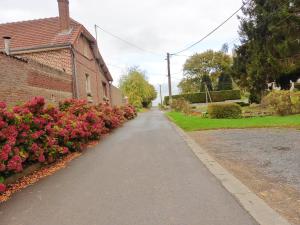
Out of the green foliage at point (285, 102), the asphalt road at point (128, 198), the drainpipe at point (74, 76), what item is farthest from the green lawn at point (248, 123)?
the asphalt road at point (128, 198)

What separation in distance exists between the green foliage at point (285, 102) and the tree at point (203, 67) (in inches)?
1972

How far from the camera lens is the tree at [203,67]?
71.7 metres

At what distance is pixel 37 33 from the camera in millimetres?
21703

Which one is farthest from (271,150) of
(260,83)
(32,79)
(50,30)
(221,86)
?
(221,86)

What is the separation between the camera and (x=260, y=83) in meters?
27.9

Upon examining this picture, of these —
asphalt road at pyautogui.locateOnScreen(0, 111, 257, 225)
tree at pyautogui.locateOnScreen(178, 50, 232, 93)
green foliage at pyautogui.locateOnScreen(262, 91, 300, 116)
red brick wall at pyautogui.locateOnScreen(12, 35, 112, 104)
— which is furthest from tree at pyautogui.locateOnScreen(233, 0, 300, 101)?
tree at pyautogui.locateOnScreen(178, 50, 232, 93)

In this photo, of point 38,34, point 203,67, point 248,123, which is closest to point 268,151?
point 248,123

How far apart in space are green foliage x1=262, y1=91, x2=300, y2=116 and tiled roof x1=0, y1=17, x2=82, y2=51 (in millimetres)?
13005

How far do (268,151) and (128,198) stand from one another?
16.2 ft

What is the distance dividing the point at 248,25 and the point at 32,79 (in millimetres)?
20961

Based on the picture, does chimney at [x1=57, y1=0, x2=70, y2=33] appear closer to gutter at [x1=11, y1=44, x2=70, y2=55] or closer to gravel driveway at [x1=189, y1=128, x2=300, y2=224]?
gutter at [x1=11, y1=44, x2=70, y2=55]

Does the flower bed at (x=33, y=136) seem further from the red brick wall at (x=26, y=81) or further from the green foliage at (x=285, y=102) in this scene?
the green foliage at (x=285, y=102)

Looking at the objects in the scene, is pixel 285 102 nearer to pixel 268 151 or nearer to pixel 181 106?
pixel 268 151

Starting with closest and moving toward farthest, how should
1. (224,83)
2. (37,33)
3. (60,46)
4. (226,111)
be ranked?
(60,46) → (37,33) → (226,111) → (224,83)
